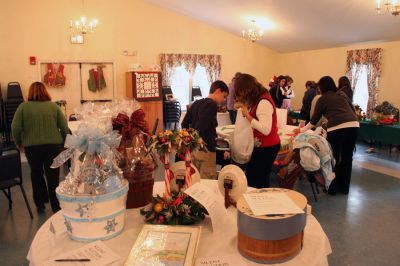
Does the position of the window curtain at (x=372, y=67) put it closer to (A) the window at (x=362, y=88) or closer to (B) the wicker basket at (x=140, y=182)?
(A) the window at (x=362, y=88)

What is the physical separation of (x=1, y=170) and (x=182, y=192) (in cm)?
231

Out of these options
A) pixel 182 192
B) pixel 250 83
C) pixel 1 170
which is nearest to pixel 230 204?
pixel 182 192

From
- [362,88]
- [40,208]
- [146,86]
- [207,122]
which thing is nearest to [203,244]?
[207,122]

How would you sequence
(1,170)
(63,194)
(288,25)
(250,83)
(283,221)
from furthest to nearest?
(288,25), (1,170), (250,83), (63,194), (283,221)

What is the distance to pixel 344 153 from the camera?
374 cm

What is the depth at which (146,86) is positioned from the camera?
7.61 metres

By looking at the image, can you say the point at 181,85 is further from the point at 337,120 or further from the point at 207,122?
the point at 207,122

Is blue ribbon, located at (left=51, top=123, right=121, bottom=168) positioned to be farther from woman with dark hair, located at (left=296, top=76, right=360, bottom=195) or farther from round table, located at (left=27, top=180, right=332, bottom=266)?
woman with dark hair, located at (left=296, top=76, right=360, bottom=195)

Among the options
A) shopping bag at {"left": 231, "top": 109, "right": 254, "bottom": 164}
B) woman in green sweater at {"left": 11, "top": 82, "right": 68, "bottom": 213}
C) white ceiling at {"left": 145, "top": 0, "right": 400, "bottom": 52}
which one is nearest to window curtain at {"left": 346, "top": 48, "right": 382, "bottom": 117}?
white ceiling at {"left": 145, "top": 0, "right": 400, "bottom": 52}

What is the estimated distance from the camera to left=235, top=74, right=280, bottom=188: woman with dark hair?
7.93ft

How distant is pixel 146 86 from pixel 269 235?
6.77 metres

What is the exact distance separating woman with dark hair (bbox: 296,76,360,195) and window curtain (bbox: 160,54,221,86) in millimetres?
5289

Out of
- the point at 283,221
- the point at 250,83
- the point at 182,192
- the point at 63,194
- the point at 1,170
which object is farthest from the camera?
the point at 1,170

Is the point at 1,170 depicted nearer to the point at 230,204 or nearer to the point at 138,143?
the point at 138,143
